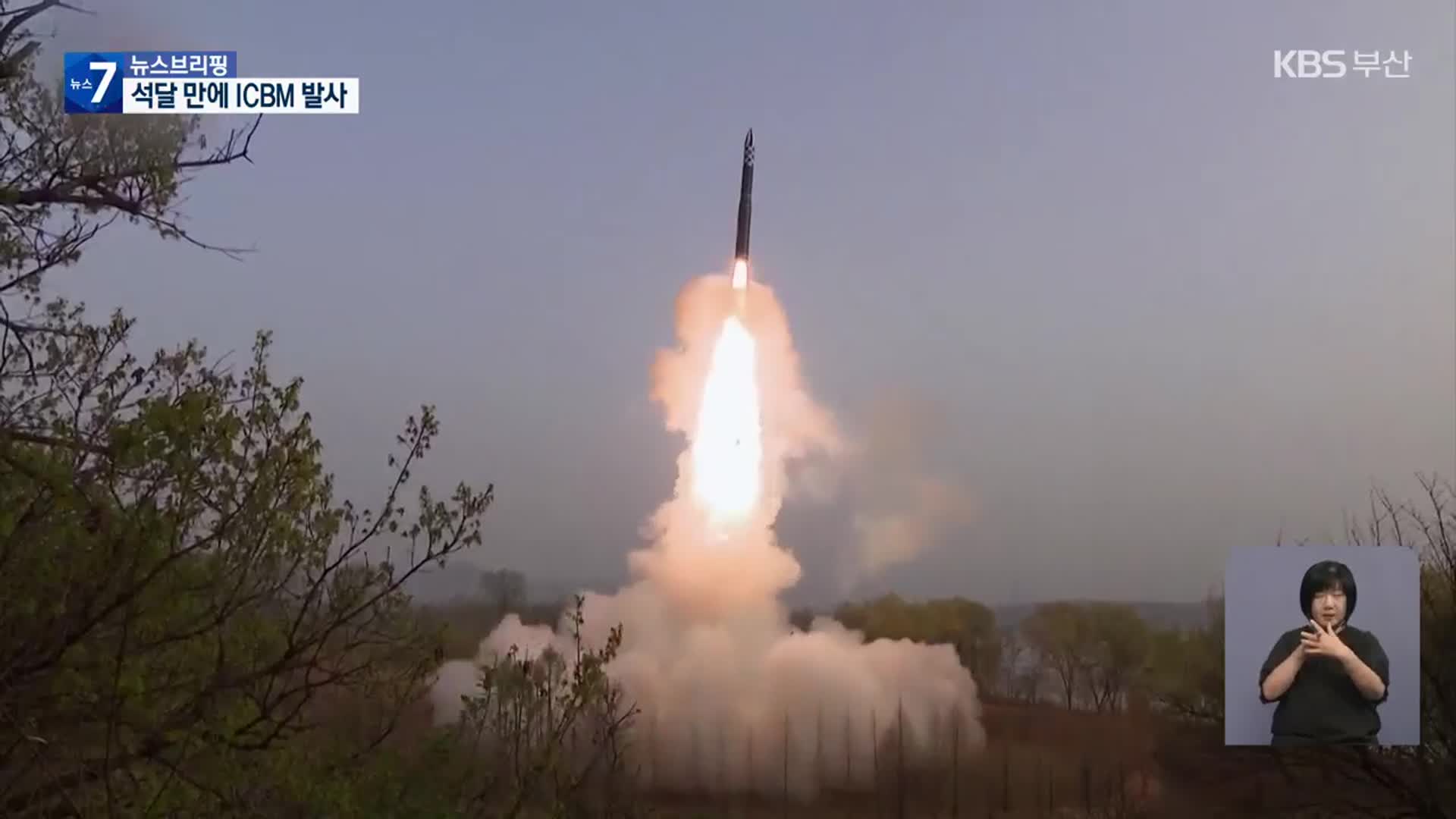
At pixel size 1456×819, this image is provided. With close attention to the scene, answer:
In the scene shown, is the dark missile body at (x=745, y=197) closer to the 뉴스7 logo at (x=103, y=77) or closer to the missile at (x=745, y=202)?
the missile at (x=745, y=202)

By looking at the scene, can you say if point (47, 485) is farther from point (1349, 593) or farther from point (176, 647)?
point (1349, 593)

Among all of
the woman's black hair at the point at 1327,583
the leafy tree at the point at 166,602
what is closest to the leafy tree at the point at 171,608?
the leafy tree at the point at 166,602

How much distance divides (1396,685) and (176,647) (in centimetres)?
1369

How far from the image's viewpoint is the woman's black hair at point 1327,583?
14367 mm

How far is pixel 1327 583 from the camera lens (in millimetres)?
14516

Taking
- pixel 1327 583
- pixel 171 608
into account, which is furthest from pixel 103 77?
pixel 1327 583

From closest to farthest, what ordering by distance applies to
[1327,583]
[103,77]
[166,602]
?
[166,602], [103,77], [1327,583]

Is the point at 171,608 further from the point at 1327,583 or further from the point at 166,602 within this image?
the point at 1327,583

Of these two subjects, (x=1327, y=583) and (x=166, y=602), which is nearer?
(x=166, y=602)

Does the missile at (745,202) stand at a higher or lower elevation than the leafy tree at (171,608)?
higher

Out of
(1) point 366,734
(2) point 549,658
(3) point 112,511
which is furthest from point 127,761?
(2) point 549,658

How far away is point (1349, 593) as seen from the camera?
14430 millimetres

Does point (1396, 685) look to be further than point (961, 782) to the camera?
No

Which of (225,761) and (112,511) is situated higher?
(112,511)
